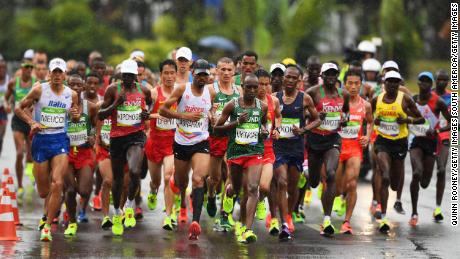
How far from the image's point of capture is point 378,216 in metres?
17.8

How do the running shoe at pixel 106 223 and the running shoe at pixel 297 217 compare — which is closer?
the running shoe at pixel 106 223

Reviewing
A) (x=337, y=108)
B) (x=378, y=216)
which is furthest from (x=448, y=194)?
(x=337, y=108)

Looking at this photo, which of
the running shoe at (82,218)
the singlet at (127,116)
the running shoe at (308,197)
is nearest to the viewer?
the singlet at (127,116)

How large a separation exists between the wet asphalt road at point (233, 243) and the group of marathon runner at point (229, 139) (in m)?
0.22

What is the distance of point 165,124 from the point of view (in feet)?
55.9

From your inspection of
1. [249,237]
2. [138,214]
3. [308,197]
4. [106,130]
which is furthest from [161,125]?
[308,197]

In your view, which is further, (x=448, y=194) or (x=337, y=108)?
(x=448, y=194)

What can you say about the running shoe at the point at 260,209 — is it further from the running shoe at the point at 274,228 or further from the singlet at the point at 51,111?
the singlet at the point at 51,111

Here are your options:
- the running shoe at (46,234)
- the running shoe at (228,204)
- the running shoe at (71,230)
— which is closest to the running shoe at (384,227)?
the running shoe at (228,204)

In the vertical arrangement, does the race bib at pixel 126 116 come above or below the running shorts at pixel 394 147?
above

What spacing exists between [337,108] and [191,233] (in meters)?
3.05

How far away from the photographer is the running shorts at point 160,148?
1694cm

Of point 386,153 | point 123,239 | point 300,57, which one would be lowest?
point 123,239

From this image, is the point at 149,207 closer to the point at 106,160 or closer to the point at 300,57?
the point at 106,160
